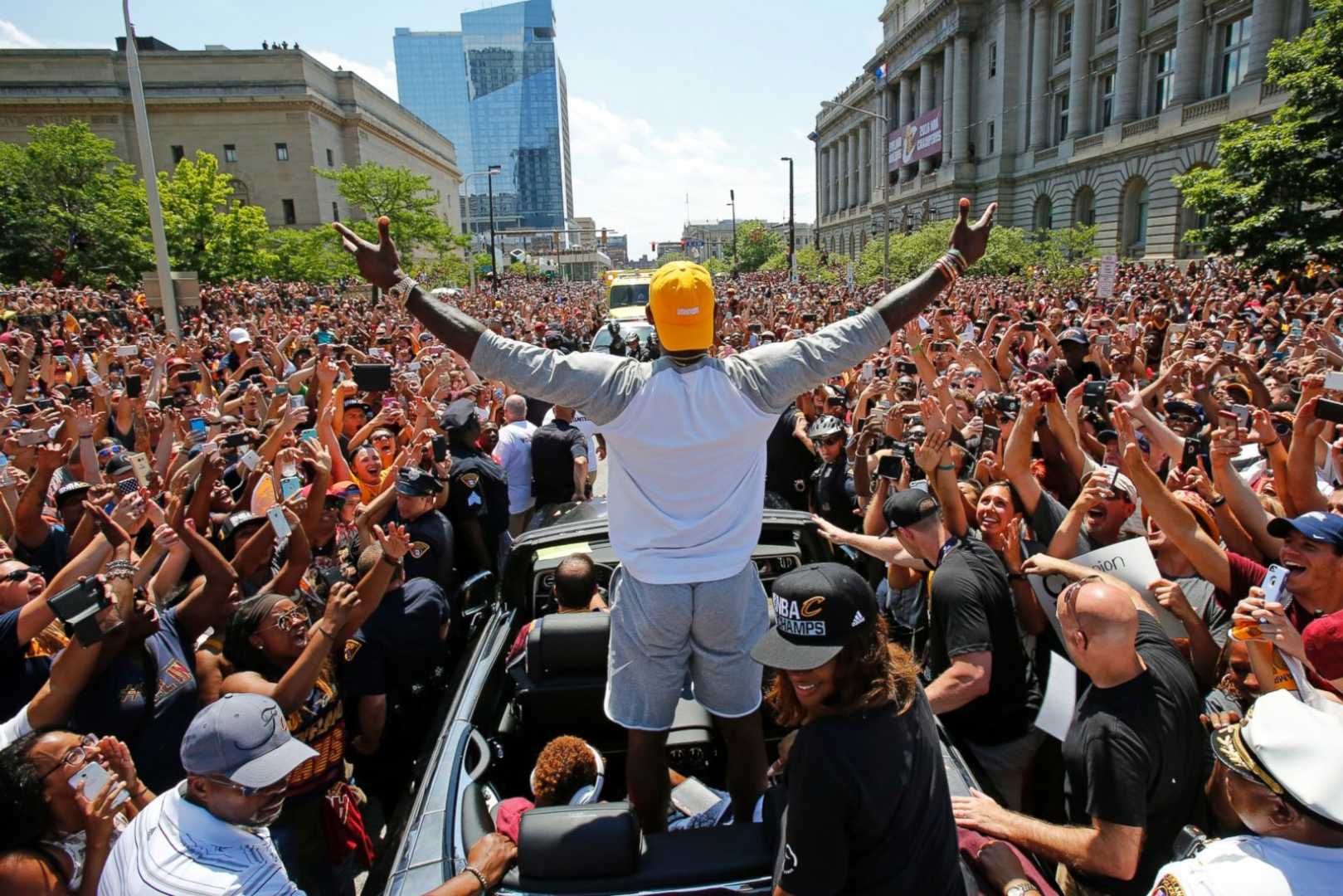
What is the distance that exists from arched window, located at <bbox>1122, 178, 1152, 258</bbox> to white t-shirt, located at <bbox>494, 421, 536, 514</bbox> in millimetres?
40668

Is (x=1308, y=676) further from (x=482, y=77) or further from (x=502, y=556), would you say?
(x=482, y=77)

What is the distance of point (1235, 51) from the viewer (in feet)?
107

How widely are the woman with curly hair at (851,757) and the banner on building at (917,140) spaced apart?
58.6 metres

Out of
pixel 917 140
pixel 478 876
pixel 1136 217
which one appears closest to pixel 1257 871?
pixel 478 876

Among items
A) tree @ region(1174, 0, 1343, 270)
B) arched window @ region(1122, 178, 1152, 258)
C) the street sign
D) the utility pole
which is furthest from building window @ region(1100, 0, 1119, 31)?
the utility pole

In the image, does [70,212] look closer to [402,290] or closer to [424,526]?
[424,526]

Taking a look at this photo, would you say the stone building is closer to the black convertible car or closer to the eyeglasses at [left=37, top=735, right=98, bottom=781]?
the black convertible car

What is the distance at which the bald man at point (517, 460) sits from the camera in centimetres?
687

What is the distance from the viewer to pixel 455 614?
4.87 m

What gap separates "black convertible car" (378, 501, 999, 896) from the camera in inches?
78.5

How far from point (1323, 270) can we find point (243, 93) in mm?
64959

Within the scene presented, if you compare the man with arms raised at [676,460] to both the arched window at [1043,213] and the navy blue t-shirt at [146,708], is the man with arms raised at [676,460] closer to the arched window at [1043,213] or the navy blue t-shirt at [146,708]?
the navy blue t-shirt at [146,708]

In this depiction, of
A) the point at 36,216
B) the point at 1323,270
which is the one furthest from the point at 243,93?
the point at 1323,270

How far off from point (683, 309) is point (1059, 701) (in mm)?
1740
